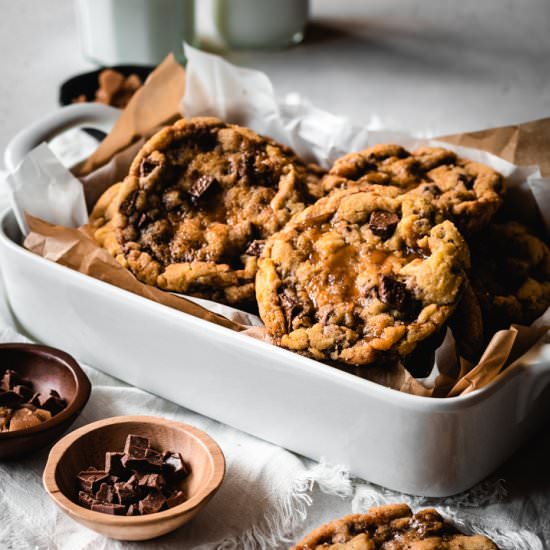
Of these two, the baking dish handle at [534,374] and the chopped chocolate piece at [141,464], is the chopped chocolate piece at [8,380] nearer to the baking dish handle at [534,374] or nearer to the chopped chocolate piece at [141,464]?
the chopped chocolate piece at [141,464]

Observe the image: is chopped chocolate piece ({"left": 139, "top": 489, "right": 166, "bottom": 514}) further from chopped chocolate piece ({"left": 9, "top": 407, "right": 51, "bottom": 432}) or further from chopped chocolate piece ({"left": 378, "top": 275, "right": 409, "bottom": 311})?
chopped chocolate piece ({"left": 378, "top": 275, "right": 409, "bottom": 311})

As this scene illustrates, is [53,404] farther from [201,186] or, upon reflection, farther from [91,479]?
[201,186]

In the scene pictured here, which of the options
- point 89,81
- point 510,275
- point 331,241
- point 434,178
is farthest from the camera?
point 89,81

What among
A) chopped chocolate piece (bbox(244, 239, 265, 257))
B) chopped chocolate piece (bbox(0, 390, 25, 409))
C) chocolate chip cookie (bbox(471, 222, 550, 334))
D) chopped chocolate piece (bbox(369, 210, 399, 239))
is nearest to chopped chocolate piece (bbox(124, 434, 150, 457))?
chopped chocolate piece (bbox(0, 390, 25, 409))

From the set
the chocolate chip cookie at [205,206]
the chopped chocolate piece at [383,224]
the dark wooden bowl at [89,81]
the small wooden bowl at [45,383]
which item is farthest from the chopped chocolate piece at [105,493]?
the dark wooden bowl at [89,81]

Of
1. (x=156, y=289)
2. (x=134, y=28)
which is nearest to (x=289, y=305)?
(x=156, y=289)
